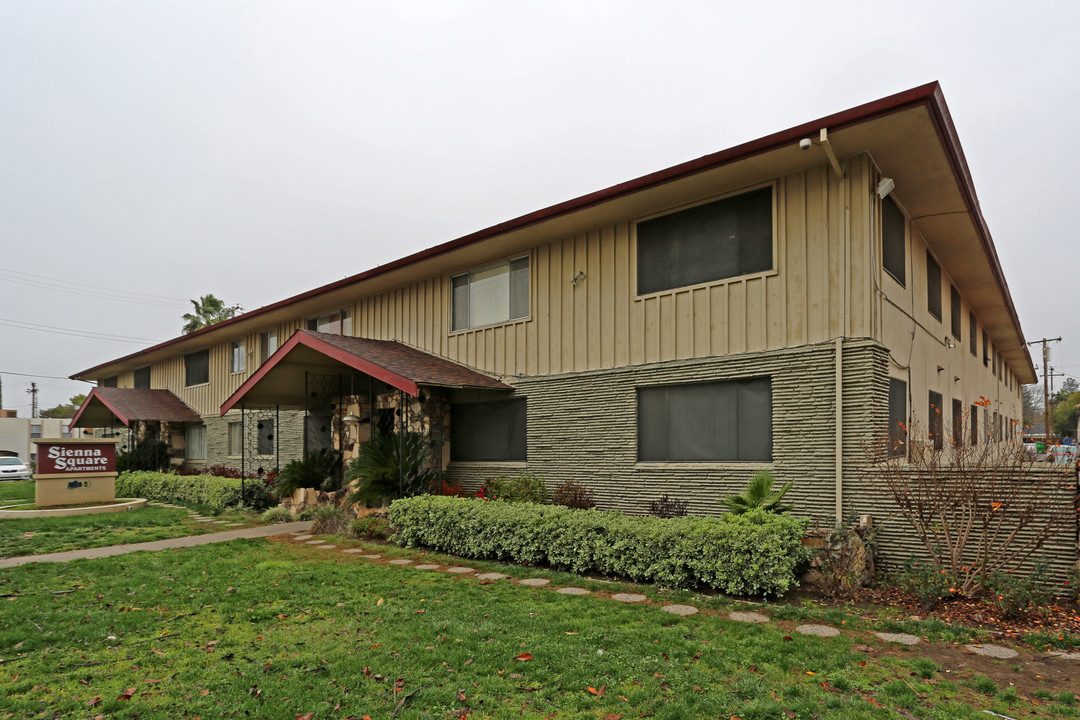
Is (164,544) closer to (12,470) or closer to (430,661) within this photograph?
(430,661)

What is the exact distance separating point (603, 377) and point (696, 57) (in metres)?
13.0

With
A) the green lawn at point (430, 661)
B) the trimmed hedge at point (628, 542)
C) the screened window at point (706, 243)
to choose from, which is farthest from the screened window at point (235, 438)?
the screened window at point (706, 243)

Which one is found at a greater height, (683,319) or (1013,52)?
(1013,52)

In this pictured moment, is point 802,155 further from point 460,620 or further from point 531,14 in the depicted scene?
point 531,14

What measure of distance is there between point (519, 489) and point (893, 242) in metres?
6.62

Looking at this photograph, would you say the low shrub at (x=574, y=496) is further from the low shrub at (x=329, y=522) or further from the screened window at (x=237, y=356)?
the screened window at (x=237, y=356)

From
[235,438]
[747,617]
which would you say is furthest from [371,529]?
[235,438]

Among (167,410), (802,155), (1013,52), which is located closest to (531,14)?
(802,155)

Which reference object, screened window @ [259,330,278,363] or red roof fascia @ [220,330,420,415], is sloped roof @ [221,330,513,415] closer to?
red roof fascia @ [220,330,420,415]

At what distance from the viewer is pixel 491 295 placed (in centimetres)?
1224

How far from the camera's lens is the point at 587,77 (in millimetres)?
19828

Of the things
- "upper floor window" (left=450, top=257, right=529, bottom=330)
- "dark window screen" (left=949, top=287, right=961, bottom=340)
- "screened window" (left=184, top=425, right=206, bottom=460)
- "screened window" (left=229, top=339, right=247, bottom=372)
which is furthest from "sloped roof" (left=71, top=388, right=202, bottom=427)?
"dark window screen" (left=949, top=287, right=961, bottom=340)

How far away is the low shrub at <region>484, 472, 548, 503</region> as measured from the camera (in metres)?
10.1

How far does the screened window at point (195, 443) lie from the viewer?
2217 centimetres
